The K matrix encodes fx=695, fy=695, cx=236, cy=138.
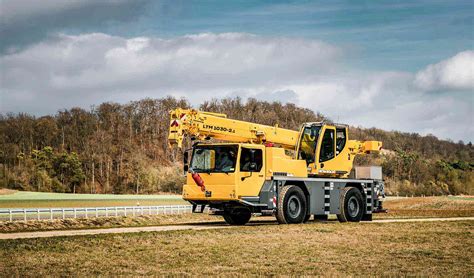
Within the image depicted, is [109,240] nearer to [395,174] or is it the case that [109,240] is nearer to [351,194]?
[351,194]

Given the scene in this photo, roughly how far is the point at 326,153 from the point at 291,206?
3831 millimetres

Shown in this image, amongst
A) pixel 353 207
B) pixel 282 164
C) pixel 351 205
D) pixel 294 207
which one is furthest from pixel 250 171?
pixel 353 207

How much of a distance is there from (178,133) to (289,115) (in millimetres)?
107123

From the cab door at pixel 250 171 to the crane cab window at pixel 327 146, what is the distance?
14.2ft

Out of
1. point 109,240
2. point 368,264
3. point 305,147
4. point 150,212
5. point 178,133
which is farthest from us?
point 150,212

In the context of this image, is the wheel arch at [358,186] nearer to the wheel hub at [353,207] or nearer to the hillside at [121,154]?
the wheel hub at [353,207]

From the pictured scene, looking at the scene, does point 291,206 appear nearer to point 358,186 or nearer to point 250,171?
point 250,171

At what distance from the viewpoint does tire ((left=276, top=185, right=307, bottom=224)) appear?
30016 mm

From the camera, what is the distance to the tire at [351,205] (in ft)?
111

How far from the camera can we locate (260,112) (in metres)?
132

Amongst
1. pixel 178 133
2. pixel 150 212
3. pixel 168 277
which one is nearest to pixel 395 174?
pixel 150 212

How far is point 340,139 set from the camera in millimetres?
33906

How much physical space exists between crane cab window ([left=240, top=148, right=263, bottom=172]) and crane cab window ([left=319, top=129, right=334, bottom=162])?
4355 mm

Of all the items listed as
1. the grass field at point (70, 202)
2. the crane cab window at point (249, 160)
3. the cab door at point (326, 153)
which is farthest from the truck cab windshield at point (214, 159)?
the grass field at point (70, 202)
